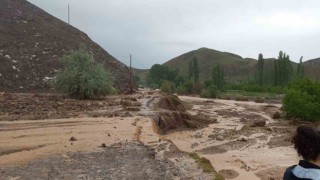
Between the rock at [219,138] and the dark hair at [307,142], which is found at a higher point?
the dark hair at [307,142]

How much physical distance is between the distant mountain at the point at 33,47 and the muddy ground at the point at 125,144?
60.5 ft

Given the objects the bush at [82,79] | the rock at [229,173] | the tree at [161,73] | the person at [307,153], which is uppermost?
the tree at [161,73]

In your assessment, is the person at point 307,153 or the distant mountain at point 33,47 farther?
the distant mountain at point 33,47

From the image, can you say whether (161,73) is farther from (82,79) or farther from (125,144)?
(125,144)

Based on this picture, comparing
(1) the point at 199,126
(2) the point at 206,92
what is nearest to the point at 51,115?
(1) the point at 199,126

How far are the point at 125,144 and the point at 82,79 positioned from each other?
76.3ft

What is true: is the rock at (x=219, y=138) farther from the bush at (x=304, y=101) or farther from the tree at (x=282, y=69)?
the tree at (x=282, y=69)

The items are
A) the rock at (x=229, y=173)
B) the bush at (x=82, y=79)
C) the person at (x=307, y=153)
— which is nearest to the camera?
the person at (x=307, y=153)

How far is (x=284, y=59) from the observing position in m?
101

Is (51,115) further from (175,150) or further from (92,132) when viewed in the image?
(175,150)

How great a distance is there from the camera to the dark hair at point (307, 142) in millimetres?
4258

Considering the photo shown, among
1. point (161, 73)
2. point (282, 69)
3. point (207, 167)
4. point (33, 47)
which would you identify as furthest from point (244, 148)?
point (161, 73)

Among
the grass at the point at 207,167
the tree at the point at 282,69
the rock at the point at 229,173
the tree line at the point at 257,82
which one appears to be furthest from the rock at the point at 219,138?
the tree at the point at 282,69

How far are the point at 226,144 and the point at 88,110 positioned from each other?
461 inches
